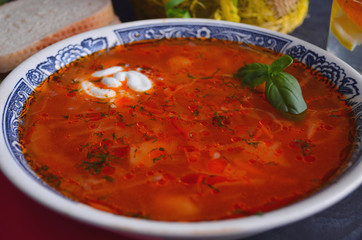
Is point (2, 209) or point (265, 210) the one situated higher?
point (265, 210)

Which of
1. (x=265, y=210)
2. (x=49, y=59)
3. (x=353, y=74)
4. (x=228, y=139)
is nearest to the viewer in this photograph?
(x=265, y=210)

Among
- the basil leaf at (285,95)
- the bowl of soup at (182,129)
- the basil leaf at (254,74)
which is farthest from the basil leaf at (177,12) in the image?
the basil leaf at (285,95)

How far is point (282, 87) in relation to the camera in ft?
6.37

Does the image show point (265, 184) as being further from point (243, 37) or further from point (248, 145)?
point (243, 37)

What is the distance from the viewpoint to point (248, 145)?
1741mm

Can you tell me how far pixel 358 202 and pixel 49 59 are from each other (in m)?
1.80

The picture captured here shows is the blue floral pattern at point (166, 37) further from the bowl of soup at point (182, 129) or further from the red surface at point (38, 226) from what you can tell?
the red surface at point (38, 226)

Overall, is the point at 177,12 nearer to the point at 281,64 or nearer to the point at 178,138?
the point at 281,64

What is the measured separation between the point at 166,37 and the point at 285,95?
1.01 meters

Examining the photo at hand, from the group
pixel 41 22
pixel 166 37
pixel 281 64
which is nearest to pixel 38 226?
pixel 281 64

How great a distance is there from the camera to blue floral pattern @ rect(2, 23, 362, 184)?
5.87 ft

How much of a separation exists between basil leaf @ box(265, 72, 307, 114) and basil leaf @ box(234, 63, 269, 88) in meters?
0.11

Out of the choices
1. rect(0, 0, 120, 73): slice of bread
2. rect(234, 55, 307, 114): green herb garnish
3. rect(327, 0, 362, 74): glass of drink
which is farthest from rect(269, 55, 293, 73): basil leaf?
rect(0, 0, 120, 73): slice of bread

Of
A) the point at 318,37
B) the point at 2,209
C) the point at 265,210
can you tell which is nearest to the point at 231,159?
the point at 265,210
